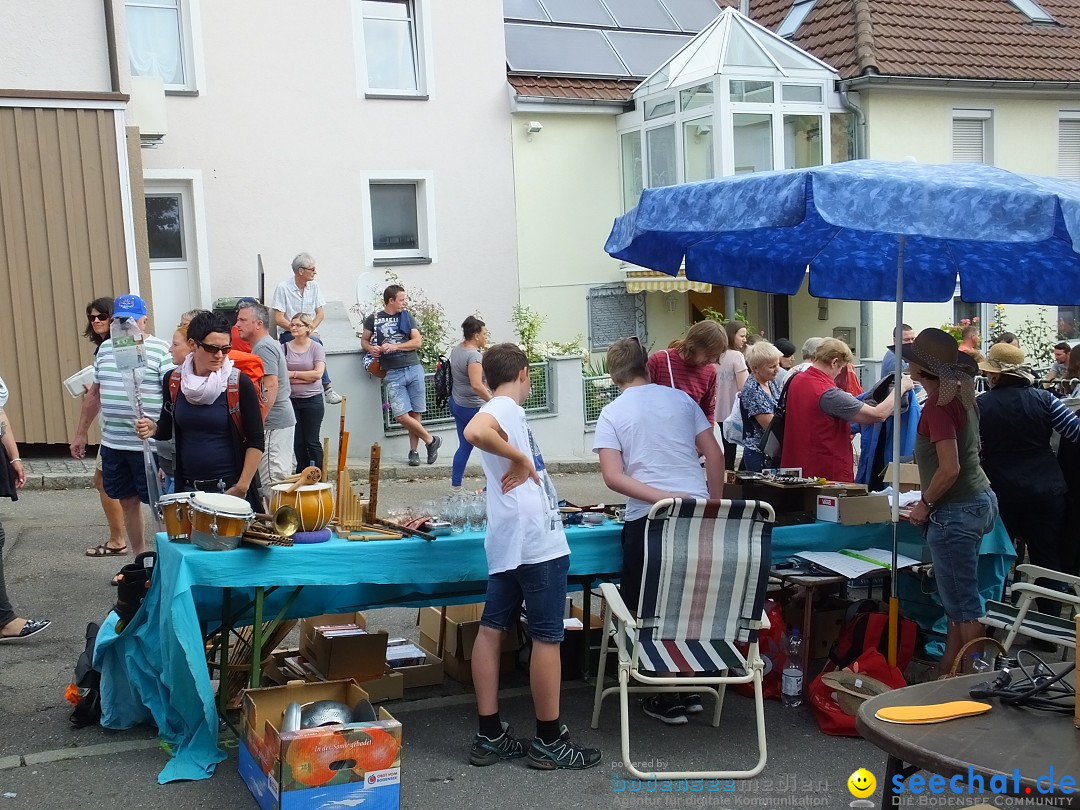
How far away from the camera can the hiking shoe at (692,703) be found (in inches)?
203

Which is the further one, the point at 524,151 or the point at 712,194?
the point at 524,151

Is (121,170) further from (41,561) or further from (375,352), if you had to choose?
(41,561)

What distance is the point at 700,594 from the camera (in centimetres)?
467

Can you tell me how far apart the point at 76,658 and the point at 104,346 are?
202 cm

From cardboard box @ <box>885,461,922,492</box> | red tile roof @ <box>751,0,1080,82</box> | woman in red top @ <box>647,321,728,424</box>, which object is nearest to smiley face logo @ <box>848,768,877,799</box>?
woman in red top @ <box>647,321,728,424</box>

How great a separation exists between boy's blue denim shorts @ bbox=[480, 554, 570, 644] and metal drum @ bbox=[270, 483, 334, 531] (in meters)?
0.79

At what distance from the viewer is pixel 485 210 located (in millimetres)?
17422

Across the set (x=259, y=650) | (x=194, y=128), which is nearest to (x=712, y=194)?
(x=259, y=650)

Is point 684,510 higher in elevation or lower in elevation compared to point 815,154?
lower

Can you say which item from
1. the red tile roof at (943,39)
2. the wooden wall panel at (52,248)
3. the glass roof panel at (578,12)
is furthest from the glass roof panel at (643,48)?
the wooden wall panel at (52,248)

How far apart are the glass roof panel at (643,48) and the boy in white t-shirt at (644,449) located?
14.9 metres

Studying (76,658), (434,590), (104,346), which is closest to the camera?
(434,590)

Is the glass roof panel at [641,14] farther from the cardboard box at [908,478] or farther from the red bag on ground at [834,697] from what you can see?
the red bag on ground at [834,697]

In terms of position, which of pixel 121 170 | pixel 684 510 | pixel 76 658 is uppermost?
pixel 121 170
